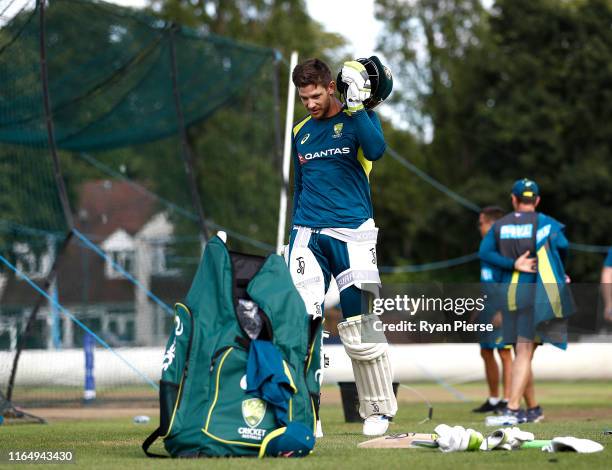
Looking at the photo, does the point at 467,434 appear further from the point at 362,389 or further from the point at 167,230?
the point at 167,230

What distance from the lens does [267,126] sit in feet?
51.9

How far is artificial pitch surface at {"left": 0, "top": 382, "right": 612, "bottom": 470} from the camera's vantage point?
15.6 ft

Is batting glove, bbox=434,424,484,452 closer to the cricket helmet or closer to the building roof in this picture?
the cricket helmet

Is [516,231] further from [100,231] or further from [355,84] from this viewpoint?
[100,231]

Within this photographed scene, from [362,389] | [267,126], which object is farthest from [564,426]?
[267,126]

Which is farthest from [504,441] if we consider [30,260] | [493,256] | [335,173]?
[30,260]

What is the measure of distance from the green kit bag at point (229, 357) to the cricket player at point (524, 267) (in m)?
3.69

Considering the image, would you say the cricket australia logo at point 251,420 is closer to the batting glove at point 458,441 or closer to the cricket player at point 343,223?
the batting glove at point 458,441

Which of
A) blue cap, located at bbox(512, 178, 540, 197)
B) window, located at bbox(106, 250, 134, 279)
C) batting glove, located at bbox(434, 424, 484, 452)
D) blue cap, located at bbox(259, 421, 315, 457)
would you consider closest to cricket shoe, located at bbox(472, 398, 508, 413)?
blue cap, located at bbox(512, 178, 540, 197)

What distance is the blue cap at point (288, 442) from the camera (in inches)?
198

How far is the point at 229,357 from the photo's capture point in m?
5.14

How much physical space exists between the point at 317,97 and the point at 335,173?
0.43m

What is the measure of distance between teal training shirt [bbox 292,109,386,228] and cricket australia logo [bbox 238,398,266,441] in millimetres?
1501

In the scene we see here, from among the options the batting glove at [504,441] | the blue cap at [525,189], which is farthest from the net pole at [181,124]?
the batting glove at [504,441]
